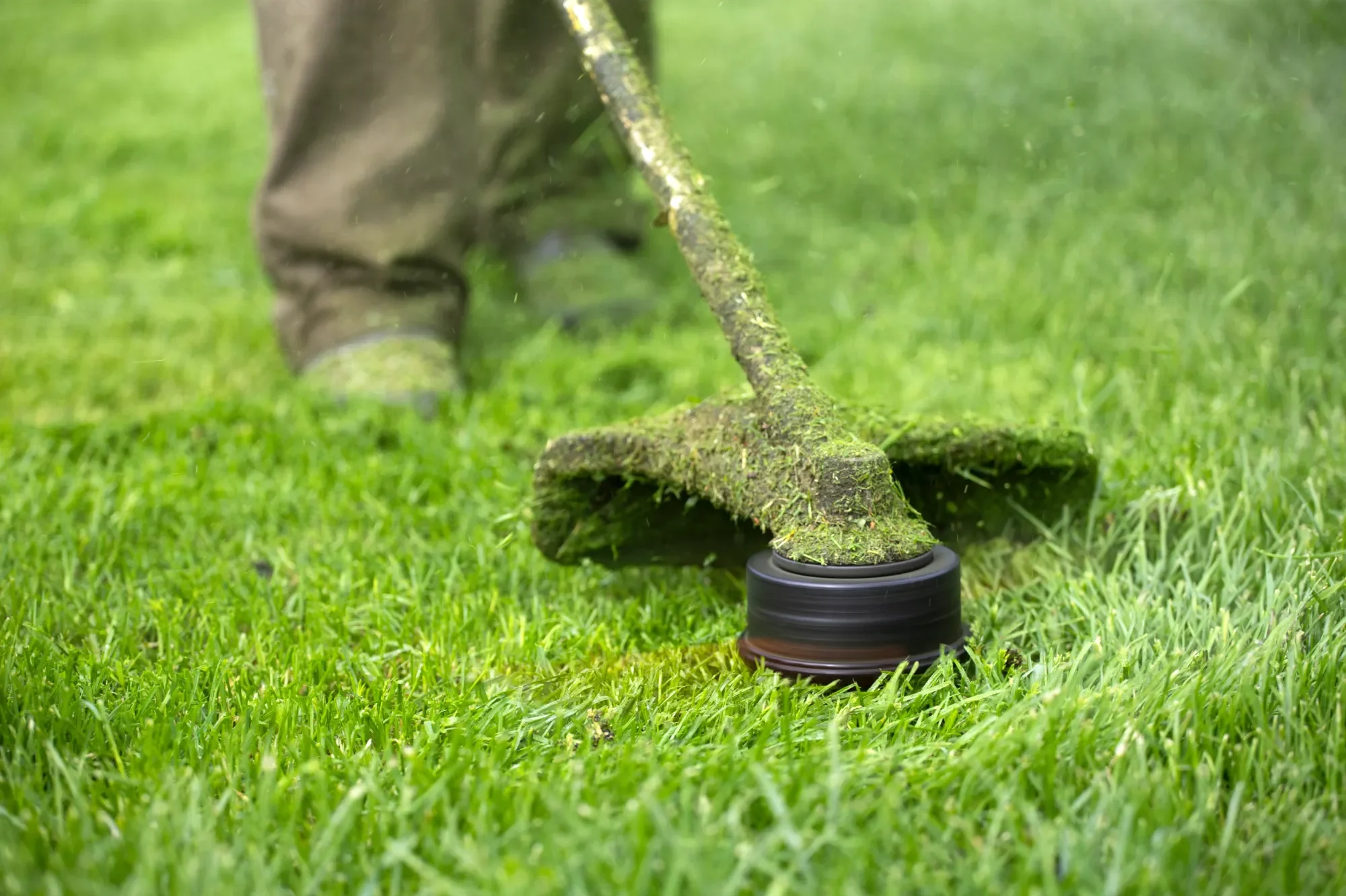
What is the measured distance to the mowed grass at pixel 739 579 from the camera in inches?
42.3

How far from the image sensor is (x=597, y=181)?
11.7 feet

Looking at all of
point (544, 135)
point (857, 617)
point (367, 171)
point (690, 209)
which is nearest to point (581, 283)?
point (544, 135)

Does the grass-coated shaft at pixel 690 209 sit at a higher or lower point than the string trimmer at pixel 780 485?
higher

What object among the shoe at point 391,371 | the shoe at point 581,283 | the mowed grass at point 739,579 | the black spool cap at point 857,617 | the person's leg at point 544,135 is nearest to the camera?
the mowed grass at point 739,579

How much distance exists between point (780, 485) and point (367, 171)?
1.64 m

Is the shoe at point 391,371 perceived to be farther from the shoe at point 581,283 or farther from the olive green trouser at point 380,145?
the shoe at point 581,283

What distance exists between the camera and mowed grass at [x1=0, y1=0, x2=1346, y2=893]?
1.07 m

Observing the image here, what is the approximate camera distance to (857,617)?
1385mm

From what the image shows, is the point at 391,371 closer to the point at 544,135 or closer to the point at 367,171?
the point at 367,171

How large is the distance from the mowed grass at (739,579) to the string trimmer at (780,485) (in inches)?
2.5

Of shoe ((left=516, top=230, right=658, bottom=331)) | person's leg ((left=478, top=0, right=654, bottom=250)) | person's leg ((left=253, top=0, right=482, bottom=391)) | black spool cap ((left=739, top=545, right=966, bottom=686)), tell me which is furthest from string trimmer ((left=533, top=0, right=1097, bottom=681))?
shoe ((left=516, top=230, right=658, bottom=331))

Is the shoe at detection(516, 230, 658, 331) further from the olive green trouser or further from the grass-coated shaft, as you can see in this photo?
the grass-coated shaft

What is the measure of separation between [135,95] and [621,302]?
445 centimetres

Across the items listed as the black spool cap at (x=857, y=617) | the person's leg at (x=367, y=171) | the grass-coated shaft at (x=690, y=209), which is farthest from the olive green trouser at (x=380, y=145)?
the black spool cap at (x=857, y=617)
